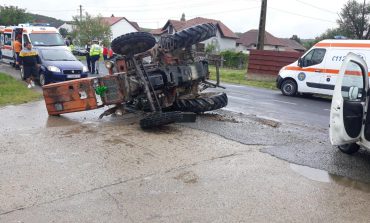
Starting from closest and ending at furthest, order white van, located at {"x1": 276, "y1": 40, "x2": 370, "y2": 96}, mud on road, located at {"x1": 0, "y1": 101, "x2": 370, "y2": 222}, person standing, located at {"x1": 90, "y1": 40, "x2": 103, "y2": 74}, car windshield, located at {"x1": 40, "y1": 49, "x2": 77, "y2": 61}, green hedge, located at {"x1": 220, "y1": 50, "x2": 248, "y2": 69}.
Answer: mud on road, located at {"x1": 0, "y1": 101, "x2": 370, "y2": 222} < white van, located at {"x1": 276, "y1": 40, "x2": 370, "y2": 96} < car windshield, located at {"x1": 40, "y1": 49, "x2": 77, "y2": 61} < person standing, located at {"x1": 90, "y1": 40, "x2": 103, "y2": 74} < green hedge, located at {"x1": 220, "y1": 50, "x2": 248, "y2": 69}

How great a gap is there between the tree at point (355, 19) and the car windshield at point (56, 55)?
1430 inches

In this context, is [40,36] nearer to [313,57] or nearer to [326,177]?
[313,57]

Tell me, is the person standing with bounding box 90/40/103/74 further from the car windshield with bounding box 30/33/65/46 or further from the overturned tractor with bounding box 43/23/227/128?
the overturned tractor with bounding box 43/23/227/128

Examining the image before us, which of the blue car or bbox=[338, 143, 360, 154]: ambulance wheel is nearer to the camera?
bbox=[338, 143, 360, 154]: ambulance wheel

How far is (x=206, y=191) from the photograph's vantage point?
16.0ft

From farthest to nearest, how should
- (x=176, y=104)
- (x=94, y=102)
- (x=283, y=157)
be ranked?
(x=176, y=104) < (x=94, y=102) < (x=283, y=157)

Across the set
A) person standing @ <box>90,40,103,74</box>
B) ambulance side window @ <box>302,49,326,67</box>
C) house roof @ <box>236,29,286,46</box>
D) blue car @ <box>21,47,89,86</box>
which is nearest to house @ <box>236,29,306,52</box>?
house roof @ <box>236,29,286,46</box>

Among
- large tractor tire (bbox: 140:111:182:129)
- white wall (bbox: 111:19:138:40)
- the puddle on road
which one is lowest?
the puddle on road

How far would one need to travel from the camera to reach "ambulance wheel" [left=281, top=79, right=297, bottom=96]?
15727 mm

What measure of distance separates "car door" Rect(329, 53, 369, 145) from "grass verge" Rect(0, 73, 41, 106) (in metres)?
8.11

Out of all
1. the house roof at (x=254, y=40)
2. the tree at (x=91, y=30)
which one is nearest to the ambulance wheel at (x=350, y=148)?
the tree at (x=91, y=30)

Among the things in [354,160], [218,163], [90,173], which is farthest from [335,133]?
[90,173]

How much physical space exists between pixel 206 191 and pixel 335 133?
2.31m

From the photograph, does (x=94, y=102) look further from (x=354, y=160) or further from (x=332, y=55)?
(x=332, y=55)
